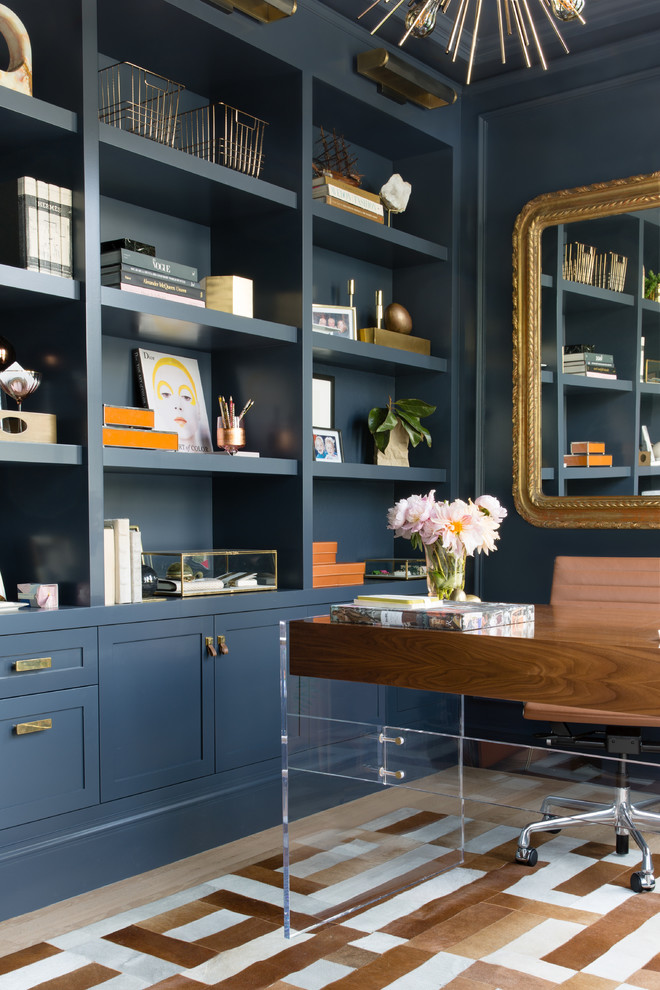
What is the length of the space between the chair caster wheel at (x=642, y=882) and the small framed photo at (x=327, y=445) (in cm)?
197

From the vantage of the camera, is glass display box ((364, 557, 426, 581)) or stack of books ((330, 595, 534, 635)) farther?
glass display box ((364, 557, 426, 581))

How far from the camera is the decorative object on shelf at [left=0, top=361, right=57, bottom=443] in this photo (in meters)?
2.79

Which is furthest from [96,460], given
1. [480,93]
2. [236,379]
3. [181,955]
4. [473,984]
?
[480,93]

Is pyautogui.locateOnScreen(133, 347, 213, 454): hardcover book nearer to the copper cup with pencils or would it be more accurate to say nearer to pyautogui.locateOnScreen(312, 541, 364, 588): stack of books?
the copper cup with pencils

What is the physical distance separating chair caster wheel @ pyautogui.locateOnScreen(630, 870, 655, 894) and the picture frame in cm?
219

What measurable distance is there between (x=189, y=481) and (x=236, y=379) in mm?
447

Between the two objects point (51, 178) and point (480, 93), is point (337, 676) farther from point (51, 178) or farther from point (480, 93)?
point (480, 93)

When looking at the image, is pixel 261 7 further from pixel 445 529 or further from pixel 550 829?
pixel 550 829

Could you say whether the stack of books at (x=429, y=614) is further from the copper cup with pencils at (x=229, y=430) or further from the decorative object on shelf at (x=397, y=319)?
the decorative object on shelf at (x=397, y=319)

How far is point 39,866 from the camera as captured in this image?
2.70 m

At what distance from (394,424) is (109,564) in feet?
5.52

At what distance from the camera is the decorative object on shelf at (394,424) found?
14.0 feet

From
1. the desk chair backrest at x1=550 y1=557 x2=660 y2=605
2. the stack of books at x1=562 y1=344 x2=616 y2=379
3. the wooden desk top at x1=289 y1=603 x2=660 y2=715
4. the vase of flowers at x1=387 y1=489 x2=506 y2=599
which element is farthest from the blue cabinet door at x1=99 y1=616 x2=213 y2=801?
the stack of books at x1=562 y1=344 x2=616 y2=379

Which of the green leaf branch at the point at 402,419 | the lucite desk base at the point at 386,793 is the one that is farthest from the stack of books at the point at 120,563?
the green leaf branch at the point at 402,419
